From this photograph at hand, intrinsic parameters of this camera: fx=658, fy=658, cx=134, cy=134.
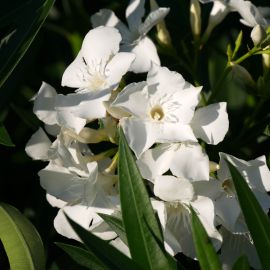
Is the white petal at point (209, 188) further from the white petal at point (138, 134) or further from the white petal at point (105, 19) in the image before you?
the white petal at point (105, 19)

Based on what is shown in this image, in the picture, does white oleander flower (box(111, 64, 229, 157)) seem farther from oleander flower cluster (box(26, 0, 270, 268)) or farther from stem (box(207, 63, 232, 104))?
stem (box(207, 63, 232, 104))

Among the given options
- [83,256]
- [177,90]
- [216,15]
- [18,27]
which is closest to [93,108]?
[177,90]

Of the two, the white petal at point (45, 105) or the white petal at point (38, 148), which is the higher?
the white petal at point (45, 105)

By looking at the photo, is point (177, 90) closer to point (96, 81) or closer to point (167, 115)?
point (167, 115)

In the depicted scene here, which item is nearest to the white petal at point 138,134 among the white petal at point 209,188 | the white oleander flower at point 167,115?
the white oleander flower at point 167,115

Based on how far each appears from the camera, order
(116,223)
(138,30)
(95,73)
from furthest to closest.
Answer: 1. (138,30)
2. (95,73)
3. (116,223)

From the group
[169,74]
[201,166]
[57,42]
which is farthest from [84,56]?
[57,42]

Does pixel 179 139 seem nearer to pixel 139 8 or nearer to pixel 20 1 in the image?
pixel 139 8
